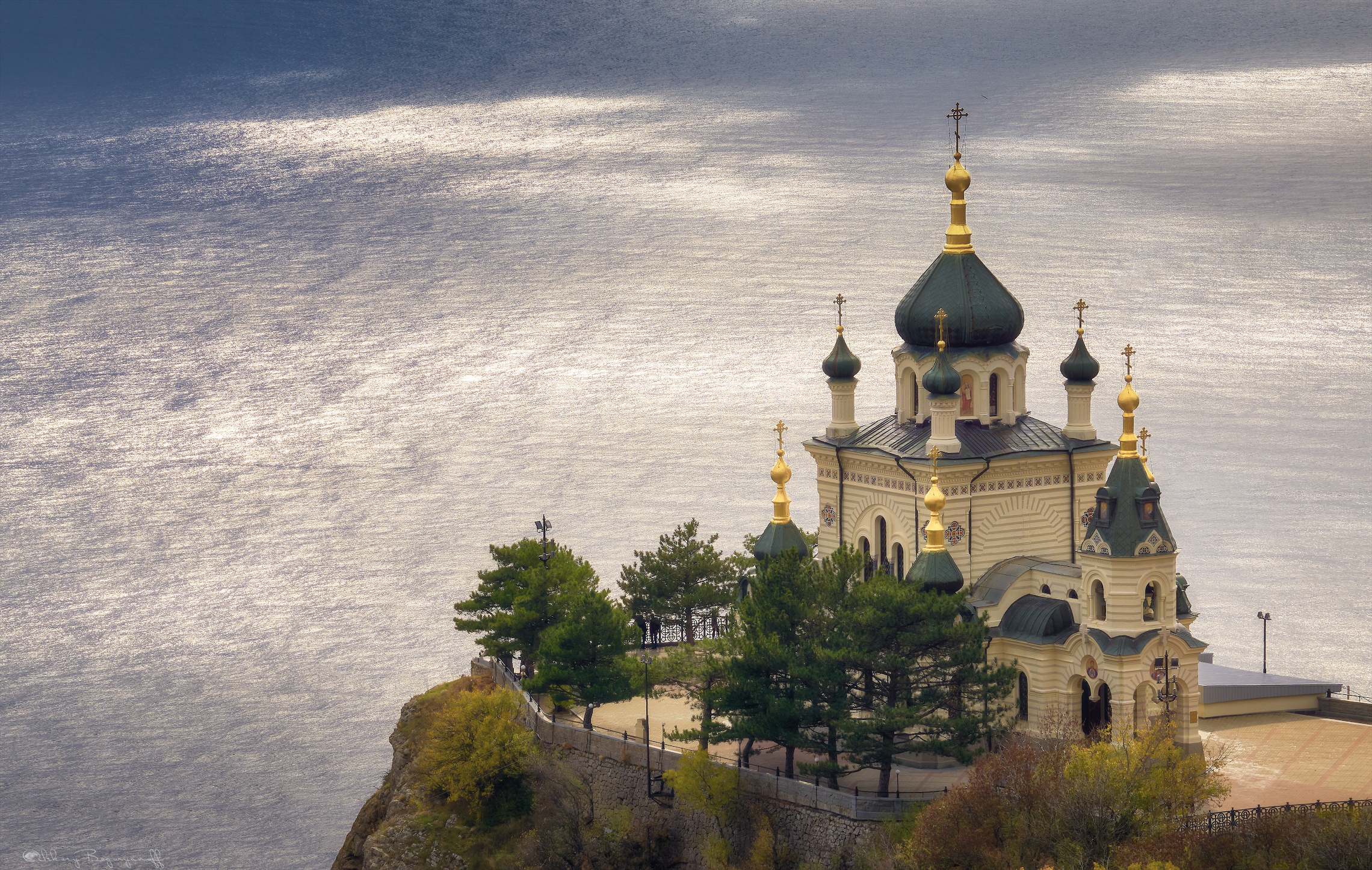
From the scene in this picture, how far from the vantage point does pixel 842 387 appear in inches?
2325

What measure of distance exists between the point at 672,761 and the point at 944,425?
11.3 m

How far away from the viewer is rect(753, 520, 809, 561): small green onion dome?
185 ft

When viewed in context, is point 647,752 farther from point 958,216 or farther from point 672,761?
point 958,216

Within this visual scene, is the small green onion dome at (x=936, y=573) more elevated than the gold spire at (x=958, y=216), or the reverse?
the gold spire at (x=958, y=216)

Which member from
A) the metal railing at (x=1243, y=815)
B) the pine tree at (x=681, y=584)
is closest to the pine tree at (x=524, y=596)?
the pine tree at (x=681, y=584)

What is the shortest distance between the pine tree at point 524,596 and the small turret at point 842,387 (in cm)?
911

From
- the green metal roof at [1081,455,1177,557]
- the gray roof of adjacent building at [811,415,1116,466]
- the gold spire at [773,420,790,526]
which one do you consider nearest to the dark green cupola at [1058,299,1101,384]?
the gray roof of adjacent building at [811,415,1116,466]

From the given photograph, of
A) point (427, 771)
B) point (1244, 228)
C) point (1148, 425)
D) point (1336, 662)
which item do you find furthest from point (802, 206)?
point (427, 771)

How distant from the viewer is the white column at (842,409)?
5838 cm

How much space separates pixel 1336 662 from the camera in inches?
3652

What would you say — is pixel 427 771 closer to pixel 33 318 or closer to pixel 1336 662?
pixel 1336 662

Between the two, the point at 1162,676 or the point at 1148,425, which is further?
the point at 1148,425

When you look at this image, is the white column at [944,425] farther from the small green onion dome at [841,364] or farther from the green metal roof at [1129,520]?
the green metal roof at [1129,520]

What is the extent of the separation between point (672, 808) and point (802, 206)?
121928 millimetres
